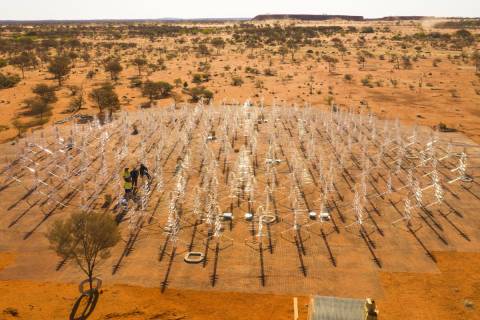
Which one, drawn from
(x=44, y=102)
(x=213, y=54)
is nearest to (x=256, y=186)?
(x=44, y=102)

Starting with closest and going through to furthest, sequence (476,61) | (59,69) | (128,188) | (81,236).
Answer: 1. (81,236)
2. (128,188)
3. (59,69)
4. (476,61)

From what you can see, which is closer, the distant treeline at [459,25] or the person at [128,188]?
the person at [128,188]

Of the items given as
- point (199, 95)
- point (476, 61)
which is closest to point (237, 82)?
point (199, 95)

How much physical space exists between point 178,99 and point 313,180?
70.9 ft

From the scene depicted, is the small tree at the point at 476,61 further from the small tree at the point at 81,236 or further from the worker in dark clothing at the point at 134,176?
the small tree at the point at 81,236

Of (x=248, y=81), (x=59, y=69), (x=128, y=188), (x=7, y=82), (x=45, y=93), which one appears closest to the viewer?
(x=128, y=188)

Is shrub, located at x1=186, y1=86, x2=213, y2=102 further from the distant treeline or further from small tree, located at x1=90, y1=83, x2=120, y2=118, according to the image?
the distant treeline

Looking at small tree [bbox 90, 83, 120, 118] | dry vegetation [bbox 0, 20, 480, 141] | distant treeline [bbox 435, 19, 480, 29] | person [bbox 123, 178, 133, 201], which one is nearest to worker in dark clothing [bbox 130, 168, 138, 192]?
person [bbox 123, 178, 133, 201]

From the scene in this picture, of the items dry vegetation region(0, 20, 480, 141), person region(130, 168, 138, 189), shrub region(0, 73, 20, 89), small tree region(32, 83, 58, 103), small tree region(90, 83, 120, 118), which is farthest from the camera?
shrub region(0, 73, 20, 89)

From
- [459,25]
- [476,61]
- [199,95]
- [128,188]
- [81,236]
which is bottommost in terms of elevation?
[128,188]

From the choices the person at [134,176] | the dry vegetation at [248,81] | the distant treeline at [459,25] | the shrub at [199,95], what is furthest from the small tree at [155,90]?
the distant treeline at [459,25]

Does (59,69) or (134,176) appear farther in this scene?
(59,69)

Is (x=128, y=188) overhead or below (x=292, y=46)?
below

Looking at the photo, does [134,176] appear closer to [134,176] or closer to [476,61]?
[134,176]
